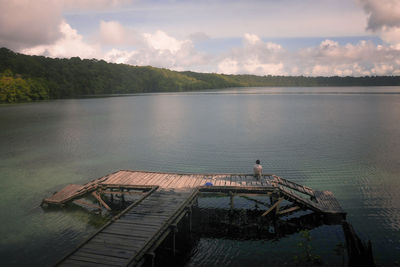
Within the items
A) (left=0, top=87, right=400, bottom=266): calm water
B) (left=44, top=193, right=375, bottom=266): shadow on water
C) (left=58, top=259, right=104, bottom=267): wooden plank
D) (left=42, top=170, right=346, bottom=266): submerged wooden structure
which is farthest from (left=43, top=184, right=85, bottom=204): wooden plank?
(left=58, top=259, right=104, bottom=267): wooden plank

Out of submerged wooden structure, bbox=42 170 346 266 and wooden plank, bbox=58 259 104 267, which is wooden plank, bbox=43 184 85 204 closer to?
submerged wooden structure, bbox=42 170 346 266

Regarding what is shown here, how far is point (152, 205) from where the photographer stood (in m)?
15.2

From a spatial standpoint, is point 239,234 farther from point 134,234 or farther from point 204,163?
point 204,163

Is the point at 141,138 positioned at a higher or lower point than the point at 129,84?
lower

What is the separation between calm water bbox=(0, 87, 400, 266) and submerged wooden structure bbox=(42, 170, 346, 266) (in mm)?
1727

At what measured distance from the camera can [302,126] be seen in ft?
162

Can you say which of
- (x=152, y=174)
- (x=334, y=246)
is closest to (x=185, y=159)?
(x=152, y=174)

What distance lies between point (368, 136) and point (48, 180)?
1587 inches

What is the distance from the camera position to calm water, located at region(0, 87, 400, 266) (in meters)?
14.4

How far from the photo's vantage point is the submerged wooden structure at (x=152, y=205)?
428 inches

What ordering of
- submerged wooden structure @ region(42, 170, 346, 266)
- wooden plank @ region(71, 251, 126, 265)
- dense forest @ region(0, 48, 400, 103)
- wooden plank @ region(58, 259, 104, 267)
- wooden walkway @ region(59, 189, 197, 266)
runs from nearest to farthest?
1. wooden plank @ region(58, 259, 104, 267)
2. wooden plank @ region(71, 251, 126, 265)
3. wooden walkway @ region(59, 189, 197, 266)
4. submerged wooden structure @ region(42, 170, 346, 266)
5. dense forest @ region(0, 48, 400, 103)

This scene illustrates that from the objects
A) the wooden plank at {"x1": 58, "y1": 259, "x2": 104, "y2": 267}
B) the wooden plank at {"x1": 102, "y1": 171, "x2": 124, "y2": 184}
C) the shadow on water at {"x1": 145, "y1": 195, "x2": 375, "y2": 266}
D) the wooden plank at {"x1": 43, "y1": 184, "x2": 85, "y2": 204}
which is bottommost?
the shadow on water at {"x1": 145, "y1": 195, "x2": 375, "y2": 266}

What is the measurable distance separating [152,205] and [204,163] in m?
13.7

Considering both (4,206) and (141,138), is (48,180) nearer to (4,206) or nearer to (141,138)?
(4,206)
